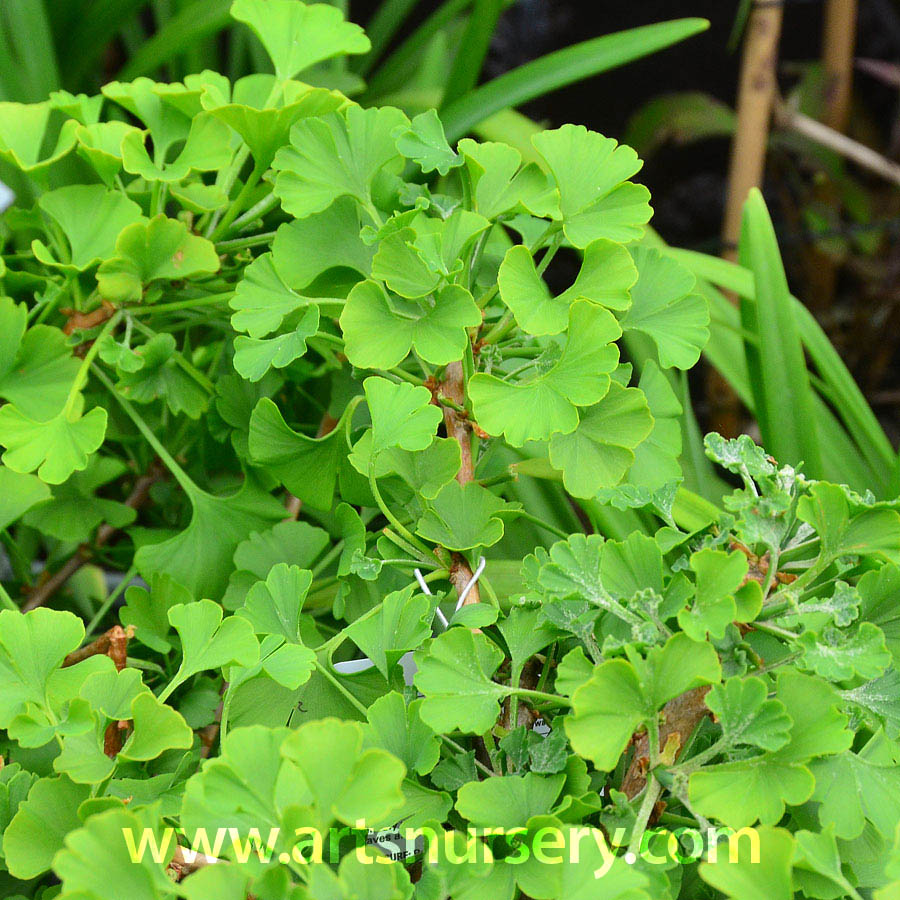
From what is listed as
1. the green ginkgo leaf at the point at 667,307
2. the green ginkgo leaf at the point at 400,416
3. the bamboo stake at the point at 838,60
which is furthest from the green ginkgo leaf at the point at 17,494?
the bamboo stake at the point at 838,60

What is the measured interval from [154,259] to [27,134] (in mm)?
114

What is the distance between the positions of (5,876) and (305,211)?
320mm

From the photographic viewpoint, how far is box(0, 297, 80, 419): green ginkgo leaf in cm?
48

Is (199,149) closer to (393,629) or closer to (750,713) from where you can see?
(393,629)

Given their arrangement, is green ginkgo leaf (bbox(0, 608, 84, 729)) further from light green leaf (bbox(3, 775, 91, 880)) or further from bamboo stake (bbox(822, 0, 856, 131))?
bamboo stake (bbox(822, 0, 856, 131))

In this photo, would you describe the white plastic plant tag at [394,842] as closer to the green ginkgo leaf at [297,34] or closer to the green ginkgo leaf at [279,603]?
the green ginkgo leaf at [279,603]

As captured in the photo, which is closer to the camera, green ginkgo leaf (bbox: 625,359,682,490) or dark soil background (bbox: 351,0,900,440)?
green ginkgo leaf (bbox: 625,359,682,490)

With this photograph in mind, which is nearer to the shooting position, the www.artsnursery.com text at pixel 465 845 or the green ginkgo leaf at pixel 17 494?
the www.artsnursery.com text at pixel 465 845

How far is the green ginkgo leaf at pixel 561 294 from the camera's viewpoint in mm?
390

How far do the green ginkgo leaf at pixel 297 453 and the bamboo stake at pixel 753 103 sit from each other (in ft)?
2.51

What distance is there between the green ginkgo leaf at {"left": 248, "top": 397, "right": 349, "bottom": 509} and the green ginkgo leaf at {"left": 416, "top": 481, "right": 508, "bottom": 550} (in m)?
0.07

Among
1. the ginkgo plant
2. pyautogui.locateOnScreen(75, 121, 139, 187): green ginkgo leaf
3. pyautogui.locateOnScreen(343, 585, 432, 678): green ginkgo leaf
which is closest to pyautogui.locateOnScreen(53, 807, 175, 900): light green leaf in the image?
the ginkgo plant

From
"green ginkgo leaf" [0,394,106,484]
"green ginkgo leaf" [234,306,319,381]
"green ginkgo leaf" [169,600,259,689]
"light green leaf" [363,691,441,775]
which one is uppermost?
"green ginkgo leaf" [234,306,319,381]

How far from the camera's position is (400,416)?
381 mm
